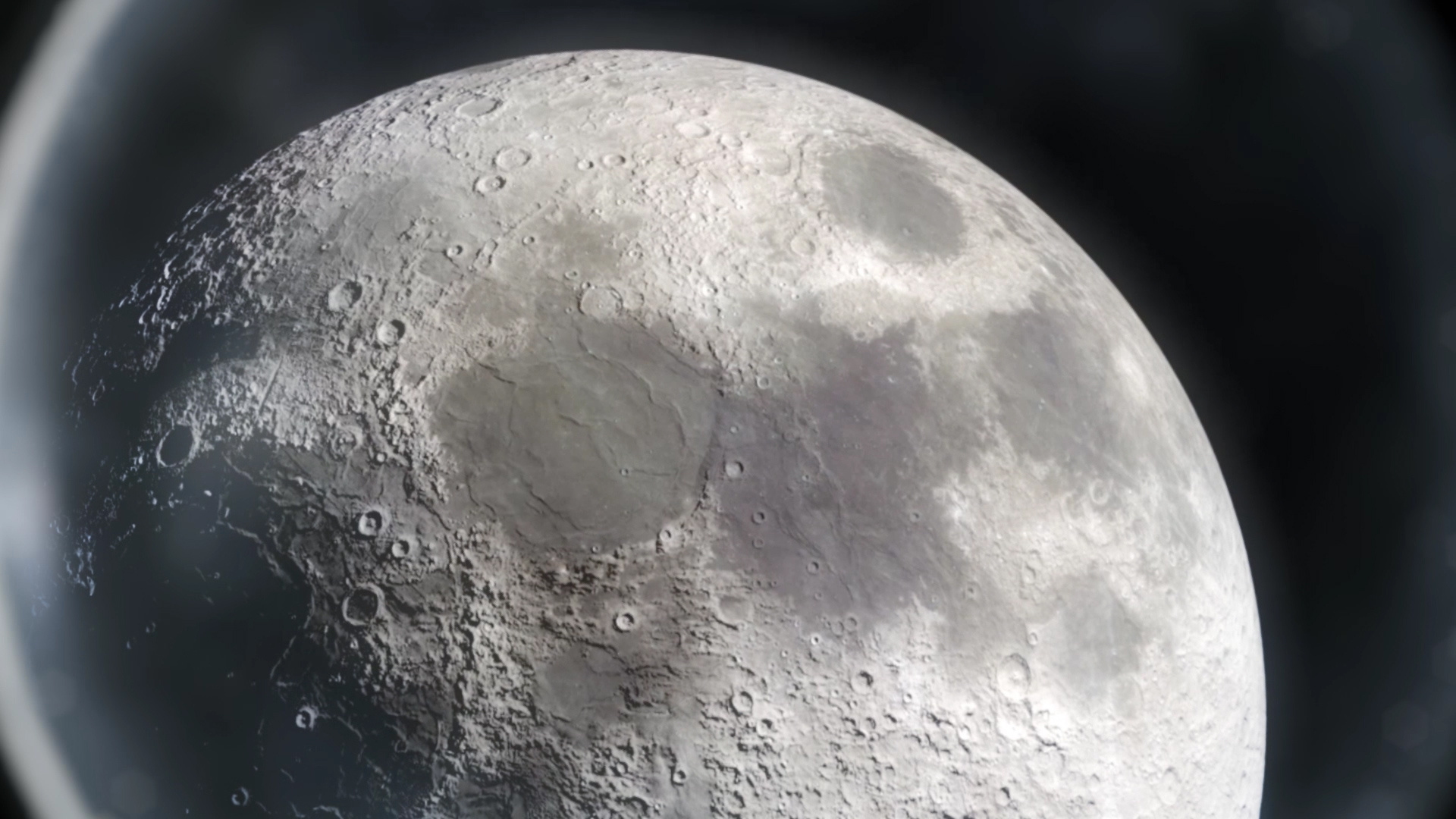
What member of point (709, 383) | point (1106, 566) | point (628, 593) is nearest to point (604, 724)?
point (628, 593)

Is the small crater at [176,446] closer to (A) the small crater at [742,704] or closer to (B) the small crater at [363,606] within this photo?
(B) the small crater at [363,606]

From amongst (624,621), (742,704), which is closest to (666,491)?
(624,621)

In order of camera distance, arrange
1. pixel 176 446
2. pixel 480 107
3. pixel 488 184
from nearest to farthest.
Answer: pixel 176 446
pixel 488 184
pixel 480 107

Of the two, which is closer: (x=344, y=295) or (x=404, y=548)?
(x=404, y=548)

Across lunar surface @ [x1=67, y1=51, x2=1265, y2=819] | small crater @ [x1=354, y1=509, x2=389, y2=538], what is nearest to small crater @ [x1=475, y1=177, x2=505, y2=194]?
lunar surface @ [x1=67, y1=51, x2=1265, y2=819]

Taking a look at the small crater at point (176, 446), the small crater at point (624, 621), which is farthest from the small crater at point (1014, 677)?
the small crater at point (176, 446)

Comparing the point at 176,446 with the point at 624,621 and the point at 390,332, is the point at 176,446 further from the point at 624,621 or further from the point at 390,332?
the point at 624,621

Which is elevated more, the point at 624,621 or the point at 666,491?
the point at 666,491

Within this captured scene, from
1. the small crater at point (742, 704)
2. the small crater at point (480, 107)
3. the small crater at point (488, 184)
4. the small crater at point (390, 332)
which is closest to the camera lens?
the small crater at point (742, 704)
